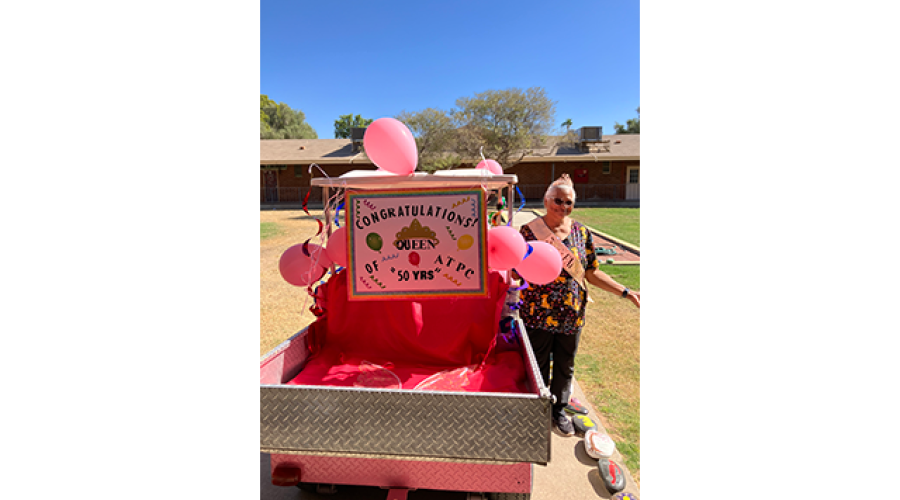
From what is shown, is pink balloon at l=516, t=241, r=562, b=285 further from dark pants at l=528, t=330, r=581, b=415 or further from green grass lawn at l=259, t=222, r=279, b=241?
green grass lawn at l=259, t=222, r=279, b=241

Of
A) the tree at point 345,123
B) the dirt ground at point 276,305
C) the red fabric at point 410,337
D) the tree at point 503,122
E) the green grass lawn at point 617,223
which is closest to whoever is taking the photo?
the red fabric at point 410,337

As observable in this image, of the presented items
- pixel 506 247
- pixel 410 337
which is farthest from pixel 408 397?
pixel 506 247

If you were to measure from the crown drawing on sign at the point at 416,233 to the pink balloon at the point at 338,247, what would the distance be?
1.35 ft

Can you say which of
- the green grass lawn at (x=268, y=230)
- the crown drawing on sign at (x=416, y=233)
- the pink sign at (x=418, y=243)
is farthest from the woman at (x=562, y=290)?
the green grass lawn at (x=268, y=230)

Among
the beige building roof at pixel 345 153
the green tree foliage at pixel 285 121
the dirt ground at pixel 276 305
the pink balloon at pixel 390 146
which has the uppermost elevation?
the green tree foliage at pixel 285 121

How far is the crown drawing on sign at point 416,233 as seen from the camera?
2523 mm

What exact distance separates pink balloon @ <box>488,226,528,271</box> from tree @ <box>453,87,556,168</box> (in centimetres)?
2161

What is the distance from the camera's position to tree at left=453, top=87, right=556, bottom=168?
23.8 meters

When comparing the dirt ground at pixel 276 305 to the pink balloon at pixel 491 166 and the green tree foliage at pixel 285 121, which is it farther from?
the green tree foliage at pixel 285 121

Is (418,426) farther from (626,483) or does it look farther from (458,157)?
(458,157)

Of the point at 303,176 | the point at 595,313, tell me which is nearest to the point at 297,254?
the point at 595,313

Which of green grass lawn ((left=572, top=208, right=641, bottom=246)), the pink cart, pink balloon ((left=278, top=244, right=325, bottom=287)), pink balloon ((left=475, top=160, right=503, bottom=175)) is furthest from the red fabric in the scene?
green grass lawn ((left=572, top=208, right=641, bottom=246))

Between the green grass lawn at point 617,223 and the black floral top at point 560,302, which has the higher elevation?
the green grass lawn at point 617,223

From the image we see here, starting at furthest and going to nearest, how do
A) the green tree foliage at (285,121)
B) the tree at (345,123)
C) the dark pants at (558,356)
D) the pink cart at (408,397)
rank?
the tree at (345,123) < the green tree foliage at (285,121) < the dark pants at (558,356) < the pink cart at (408,397)
